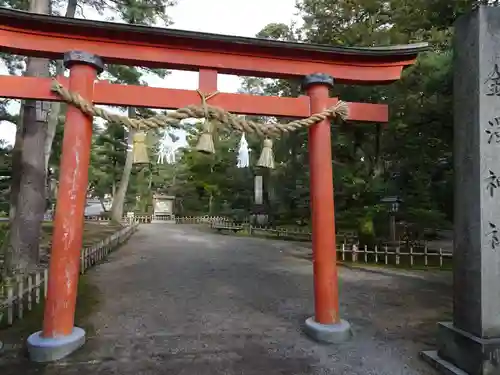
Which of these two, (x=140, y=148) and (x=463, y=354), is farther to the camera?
(x=140, y=148)

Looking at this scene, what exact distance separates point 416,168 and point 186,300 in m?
9.16

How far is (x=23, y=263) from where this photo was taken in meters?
7.82

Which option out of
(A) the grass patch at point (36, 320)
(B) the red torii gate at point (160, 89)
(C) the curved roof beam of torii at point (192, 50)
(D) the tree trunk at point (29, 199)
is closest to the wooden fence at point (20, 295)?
(A) the grass patch at point (36, 320)

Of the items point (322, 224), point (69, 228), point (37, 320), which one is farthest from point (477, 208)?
point (37, 320)

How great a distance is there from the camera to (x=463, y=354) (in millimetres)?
3789

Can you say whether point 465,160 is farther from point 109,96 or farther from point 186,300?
point 186,300

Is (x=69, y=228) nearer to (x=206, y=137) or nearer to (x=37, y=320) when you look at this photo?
(x=206, y=137)

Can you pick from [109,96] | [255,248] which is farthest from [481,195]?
[255,248]

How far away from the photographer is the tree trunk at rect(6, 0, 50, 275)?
7.81m

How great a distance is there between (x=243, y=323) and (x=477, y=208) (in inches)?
146

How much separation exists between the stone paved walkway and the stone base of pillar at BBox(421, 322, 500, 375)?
213mm

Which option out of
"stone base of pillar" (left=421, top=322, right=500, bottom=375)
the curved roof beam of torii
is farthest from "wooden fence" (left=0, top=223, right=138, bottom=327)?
"stone base of pillar" (left=421, top=322, right=500, bottom=375)

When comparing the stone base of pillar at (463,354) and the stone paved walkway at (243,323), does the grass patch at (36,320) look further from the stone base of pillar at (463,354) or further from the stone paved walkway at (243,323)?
the stone base of pillar at (463,354)

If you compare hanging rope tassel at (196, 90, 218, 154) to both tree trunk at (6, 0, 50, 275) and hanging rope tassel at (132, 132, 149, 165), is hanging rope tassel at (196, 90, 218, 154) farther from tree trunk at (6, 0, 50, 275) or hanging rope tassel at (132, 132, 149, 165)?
tree trunk at (6, 0, 50, 275)
